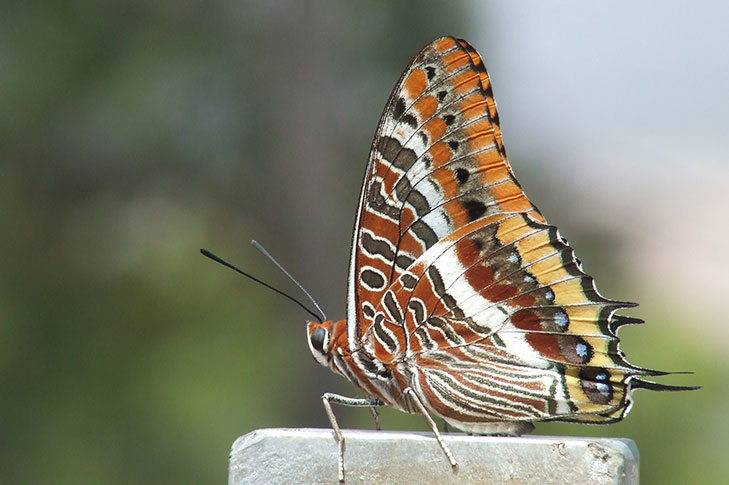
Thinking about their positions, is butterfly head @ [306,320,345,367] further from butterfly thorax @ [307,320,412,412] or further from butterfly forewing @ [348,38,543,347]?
butterfly forewing @ [348,38,543,347]

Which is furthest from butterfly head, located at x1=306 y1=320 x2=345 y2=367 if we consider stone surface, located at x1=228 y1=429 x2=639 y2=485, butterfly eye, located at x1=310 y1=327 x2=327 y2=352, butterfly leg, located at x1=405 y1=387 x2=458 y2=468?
stone surface, located at x1=228 y1=429 x2=639 y2=485

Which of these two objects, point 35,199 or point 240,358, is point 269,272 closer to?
point 240,358

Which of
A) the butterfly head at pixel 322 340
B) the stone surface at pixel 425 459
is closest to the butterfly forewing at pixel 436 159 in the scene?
the butterfly head at pixel 322 340

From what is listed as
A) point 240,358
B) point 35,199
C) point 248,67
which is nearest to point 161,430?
point 240,358

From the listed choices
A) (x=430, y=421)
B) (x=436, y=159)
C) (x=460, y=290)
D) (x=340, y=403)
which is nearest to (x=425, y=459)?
(x=430, y=421)

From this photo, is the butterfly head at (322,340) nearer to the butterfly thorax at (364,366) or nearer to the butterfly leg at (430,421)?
the butterfly thorax at (364,366)

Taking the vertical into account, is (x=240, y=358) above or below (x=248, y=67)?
below

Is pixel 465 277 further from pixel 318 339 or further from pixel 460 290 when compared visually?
pixel 318 339

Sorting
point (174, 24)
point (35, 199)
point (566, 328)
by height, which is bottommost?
point (566, 328)
